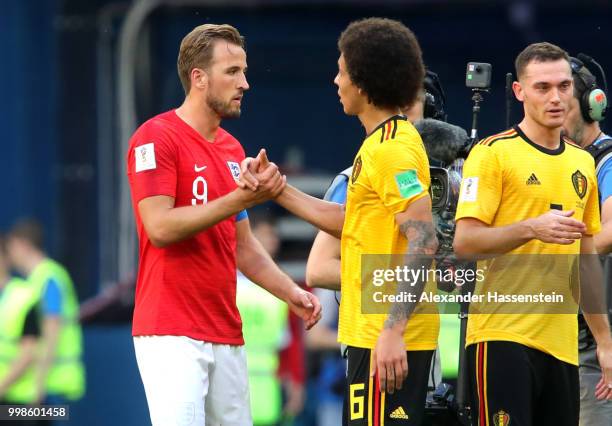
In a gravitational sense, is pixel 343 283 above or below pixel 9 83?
below

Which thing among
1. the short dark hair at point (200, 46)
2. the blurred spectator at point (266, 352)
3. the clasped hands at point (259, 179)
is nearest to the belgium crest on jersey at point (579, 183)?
the clasped hands at point (259, 179)

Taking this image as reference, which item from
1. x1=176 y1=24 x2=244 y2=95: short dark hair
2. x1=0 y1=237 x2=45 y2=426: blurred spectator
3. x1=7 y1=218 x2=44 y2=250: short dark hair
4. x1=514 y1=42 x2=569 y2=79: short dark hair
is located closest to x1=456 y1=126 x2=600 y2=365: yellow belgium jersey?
x1=514 y1=42 x2=569 y2=79: short dark hair

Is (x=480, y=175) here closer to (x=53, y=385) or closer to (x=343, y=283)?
(x=343, y=283)

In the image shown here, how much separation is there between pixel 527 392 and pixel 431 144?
1113 mm

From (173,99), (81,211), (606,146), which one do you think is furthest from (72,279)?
(606,146)

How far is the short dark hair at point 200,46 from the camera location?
233 inches

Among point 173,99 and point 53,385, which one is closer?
point 53,385

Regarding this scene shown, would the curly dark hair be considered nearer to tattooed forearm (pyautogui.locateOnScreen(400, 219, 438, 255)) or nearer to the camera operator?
tattooed forearm (pyautogui.locateOnScreen(400, 219, 438, 255))

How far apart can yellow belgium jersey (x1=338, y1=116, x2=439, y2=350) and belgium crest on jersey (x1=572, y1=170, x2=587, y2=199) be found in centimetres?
65

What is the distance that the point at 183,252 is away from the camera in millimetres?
5762

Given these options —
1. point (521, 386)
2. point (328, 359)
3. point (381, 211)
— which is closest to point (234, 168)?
point (381, 211)

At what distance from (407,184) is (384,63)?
485 mm

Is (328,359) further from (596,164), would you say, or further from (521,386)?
(521,386)

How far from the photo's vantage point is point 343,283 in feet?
18.3
